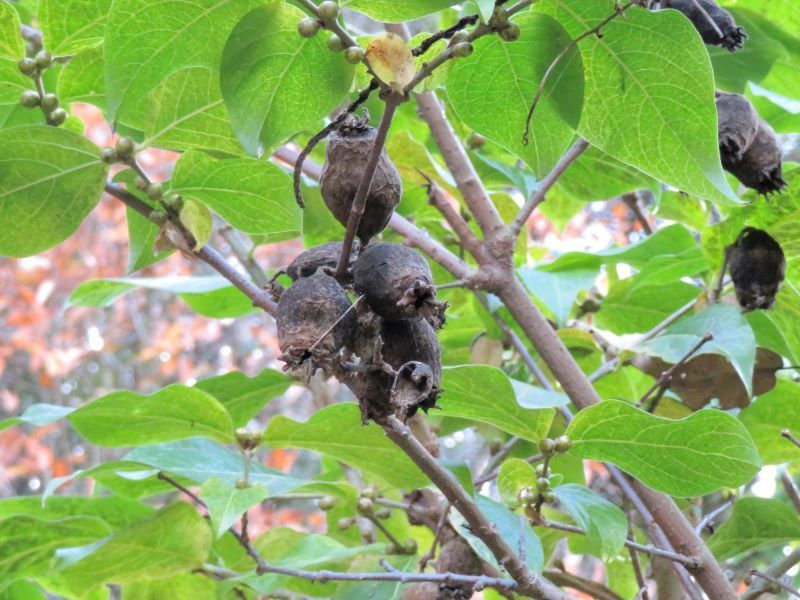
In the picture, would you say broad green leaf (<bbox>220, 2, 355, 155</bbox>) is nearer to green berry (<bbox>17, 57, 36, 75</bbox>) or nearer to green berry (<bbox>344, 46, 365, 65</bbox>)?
green berry (<bbox>344, 46, 365, 65</bbox>)

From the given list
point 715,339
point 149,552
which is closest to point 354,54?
point 715,339

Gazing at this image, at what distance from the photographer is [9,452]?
15.0 ft

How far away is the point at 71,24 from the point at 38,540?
54cm

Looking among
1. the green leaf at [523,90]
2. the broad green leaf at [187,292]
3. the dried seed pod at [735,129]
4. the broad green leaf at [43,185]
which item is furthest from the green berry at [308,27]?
the broad green leaf at [187,292]

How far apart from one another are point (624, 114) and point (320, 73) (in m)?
0.20

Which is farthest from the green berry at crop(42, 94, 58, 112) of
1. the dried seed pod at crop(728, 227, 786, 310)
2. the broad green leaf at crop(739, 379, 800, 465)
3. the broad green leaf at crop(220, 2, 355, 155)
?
the broad green leaf at crop(739, 379, 800, 465)

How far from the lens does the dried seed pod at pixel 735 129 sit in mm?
710

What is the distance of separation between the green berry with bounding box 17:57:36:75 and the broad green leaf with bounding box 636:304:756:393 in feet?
1.97

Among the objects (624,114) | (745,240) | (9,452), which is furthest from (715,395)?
(9,452)

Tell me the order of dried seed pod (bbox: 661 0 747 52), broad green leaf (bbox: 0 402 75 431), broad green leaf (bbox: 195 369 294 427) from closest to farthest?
dried seed pod (bbox: 661 0 747 52) < broad green leaf (bbox: 0 402 75 431) < broad green leaf (bbox: 195 369 294 427)

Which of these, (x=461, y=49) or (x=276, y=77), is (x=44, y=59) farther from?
(x=461, y=49)

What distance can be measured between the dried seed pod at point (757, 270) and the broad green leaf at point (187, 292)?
54 centimetres

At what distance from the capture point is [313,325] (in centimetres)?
49

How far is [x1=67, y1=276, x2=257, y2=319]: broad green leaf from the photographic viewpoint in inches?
42.3
